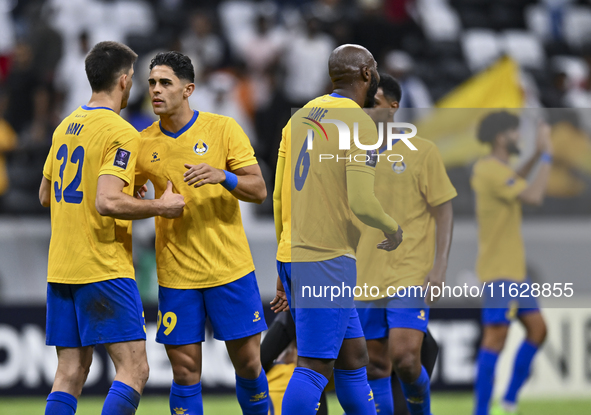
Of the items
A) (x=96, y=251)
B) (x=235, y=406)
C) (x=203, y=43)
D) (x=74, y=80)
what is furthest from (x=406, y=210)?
(x=203, y=43)

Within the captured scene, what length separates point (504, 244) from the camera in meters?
7.29

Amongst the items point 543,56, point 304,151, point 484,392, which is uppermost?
point 543,56

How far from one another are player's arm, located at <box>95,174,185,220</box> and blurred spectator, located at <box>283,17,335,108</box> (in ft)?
22.8

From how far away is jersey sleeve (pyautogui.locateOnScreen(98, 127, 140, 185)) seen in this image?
14.7ft

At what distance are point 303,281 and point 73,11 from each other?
8854 mm

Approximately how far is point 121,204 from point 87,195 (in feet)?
0.90

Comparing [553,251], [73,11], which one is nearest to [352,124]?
[553,251]

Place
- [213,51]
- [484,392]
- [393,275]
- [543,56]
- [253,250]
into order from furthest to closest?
1. [543,56]
2. [213,51]
3. [253,250]
4. [484,392]
5. [393,275]

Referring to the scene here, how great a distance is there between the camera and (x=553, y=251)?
30.9ft

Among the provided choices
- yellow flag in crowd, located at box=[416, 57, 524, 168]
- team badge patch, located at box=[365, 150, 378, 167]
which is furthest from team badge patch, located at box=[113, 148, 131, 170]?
yellow flag in crowd, located at box=[416, 57, 524, 168]

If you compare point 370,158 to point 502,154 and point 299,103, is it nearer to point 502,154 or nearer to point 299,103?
point 502,154

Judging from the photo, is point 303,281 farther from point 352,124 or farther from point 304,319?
point 352,124

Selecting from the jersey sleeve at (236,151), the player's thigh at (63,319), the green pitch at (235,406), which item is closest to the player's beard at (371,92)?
the jersey sleeve at (236,151)

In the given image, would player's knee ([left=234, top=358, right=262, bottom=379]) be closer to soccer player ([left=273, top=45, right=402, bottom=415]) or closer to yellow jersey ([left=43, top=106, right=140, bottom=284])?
soccer player ([left=273, top=45, right=402, bottom=415])
